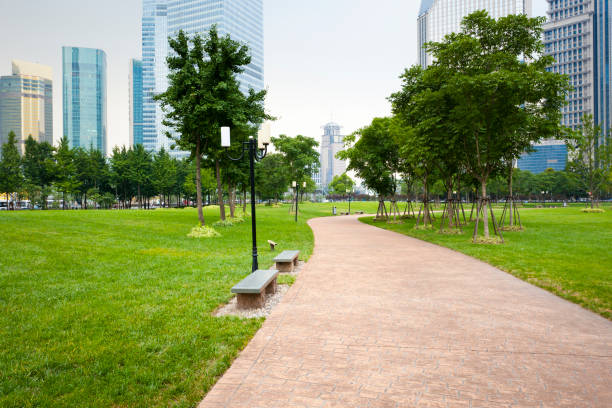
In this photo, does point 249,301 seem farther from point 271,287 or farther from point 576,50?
point 576,50

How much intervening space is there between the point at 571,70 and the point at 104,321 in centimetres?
17988

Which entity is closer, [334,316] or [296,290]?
[334,316]

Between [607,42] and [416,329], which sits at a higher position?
[607,42]

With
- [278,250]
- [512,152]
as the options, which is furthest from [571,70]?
[278,250]

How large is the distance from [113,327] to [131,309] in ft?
2.90

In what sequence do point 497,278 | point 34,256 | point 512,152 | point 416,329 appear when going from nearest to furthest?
point 416,329
point 497,278
point 34,256
point 512,152

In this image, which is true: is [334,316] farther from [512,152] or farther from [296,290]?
[512,152]

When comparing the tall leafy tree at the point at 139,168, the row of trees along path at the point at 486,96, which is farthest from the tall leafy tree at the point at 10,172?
the row of trees along path at the point at 486,96

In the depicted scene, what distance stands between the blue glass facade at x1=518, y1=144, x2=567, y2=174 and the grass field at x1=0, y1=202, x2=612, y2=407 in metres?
145

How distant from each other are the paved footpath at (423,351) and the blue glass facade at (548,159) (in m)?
149

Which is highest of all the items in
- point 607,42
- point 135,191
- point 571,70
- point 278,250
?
point 607,42

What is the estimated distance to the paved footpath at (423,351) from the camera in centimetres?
353

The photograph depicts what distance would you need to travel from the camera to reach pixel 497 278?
29.3ft

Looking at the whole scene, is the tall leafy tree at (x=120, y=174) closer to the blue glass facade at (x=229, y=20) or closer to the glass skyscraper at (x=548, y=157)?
the blue glass facade at (x=229, y=20)
